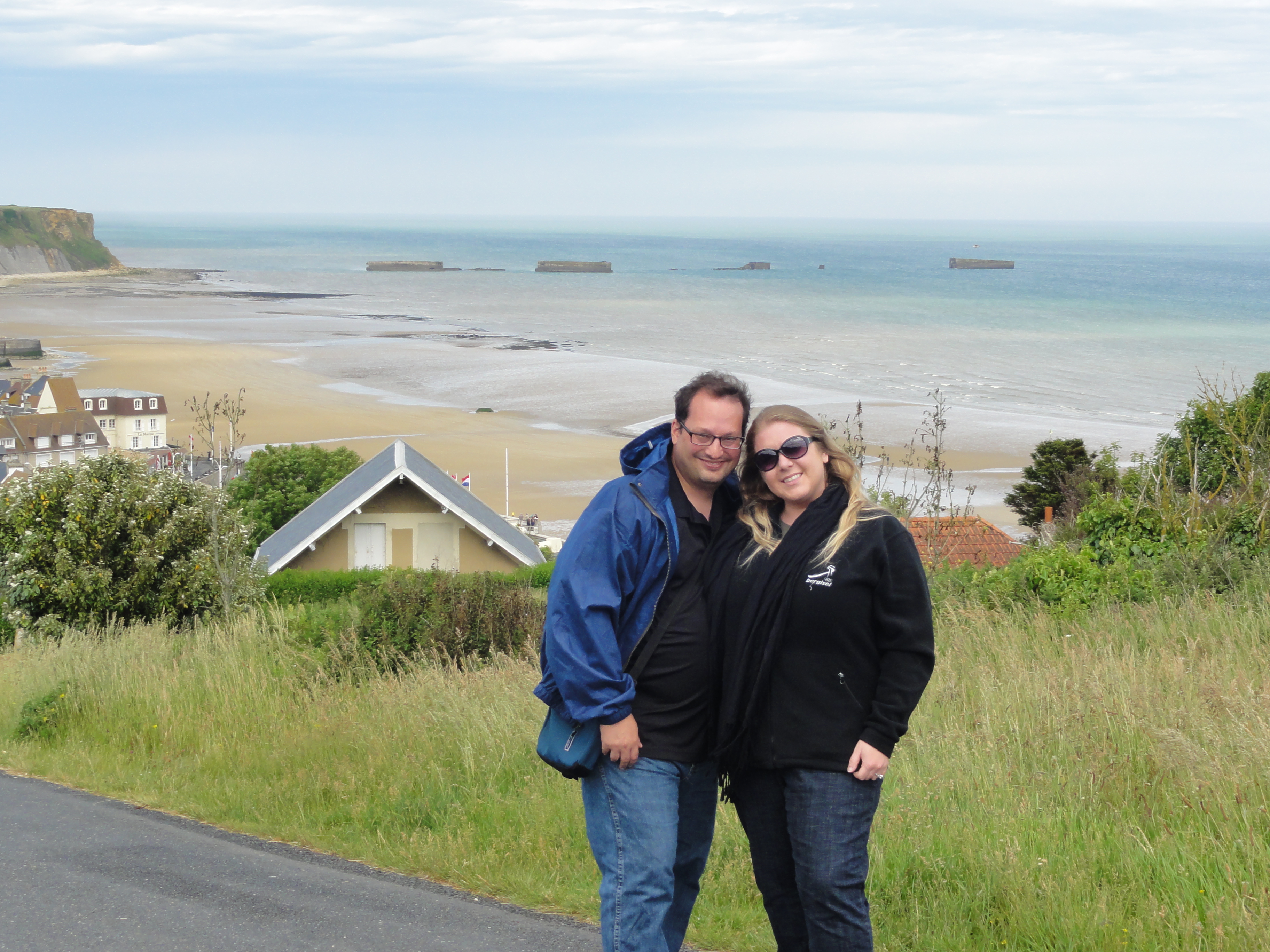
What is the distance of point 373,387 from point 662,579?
59.2 metres

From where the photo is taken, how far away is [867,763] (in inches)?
127

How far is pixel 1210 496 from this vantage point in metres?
10.9

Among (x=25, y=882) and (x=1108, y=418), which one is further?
(x=1108, y=418)

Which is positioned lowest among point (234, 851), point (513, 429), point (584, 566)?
point (513, 429)

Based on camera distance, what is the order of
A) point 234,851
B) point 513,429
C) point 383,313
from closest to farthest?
1. point 234,851
2. point 513,429
3. point 383,313

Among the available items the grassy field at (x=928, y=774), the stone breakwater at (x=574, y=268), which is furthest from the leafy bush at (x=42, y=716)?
the stone breakwater at (x=574, y=268)

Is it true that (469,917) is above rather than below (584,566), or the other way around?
below

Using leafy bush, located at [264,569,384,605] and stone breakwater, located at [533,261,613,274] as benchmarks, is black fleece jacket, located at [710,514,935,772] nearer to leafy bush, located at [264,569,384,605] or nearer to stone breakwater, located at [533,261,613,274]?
leafy bush, located at [264,569,384,605]

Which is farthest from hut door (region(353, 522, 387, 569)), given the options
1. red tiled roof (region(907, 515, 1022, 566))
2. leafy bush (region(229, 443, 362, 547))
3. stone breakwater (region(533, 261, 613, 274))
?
stone breakwater (region(533, 261, 613, 274))

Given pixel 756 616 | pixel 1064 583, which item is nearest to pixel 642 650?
pixel 756 616

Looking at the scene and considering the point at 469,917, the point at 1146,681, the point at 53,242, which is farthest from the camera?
the point at 53,242

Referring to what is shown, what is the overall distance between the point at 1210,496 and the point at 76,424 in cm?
4386

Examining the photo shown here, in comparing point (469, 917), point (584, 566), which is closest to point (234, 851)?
point (469, 917)

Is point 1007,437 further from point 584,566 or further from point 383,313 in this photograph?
point 383,313
